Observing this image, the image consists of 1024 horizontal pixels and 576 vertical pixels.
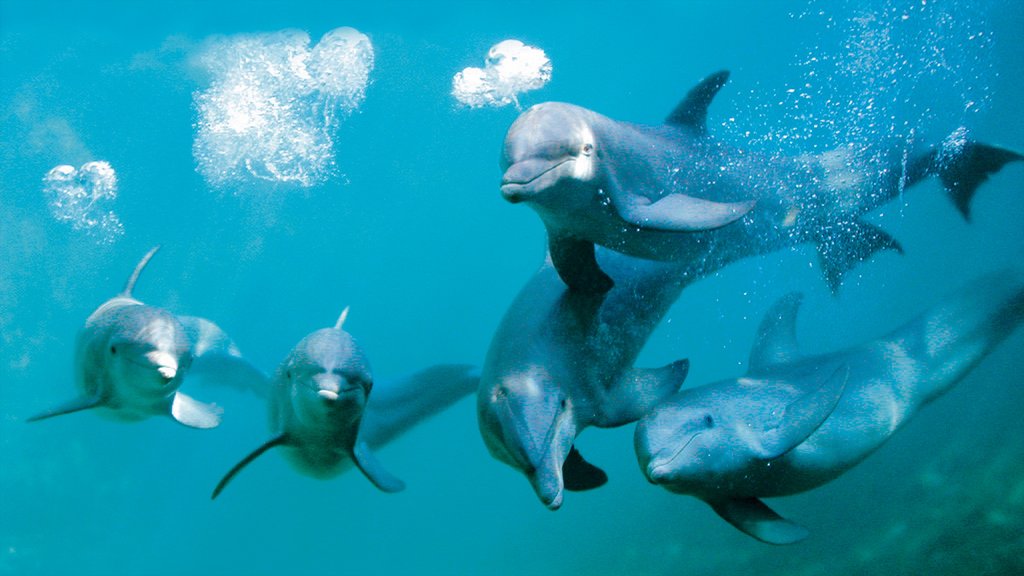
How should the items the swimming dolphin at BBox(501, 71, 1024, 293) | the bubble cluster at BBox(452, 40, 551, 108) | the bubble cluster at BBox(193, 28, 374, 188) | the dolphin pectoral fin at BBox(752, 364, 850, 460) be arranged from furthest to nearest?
→ the bubble cluster at BBox(452, 40, 551, 108) → the bubble cluster at BBox(193, 28, 374, 188) → the swimming dolphin at BBox(501, 71, 1024, 293) → the dolphin pectoral fin at BBox(752, 364, 850, 460)

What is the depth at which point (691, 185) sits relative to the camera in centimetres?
581

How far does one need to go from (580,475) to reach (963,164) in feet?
20.0

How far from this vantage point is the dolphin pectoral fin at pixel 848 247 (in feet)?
25.1

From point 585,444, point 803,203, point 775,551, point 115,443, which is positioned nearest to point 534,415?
point 803,203

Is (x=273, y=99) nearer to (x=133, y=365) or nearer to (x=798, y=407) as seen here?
(x=133, y=365)

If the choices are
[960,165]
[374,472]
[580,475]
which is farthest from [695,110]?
[374,472]

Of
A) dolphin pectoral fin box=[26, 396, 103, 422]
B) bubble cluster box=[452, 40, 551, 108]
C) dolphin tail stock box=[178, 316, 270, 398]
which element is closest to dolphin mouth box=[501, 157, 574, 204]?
dolphin pectoral fin box=[26, 396, 103, 422]

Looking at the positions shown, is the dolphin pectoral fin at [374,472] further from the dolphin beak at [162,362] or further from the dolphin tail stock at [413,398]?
the dolphin beak at [162,362]

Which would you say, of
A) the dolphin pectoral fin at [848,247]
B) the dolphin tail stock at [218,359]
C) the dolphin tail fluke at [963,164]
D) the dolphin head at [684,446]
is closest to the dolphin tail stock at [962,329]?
the dolphin pectoral fin at [848,247]

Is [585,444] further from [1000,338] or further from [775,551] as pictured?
[1000,338]

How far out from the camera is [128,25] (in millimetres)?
19984

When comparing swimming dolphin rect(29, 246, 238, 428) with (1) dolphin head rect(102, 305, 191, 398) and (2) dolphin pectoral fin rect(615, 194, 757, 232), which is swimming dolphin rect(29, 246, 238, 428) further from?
(2) dolphin pectoral fin rect(615, 194, 757, 232)

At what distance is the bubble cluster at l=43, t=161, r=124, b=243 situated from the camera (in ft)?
77.4

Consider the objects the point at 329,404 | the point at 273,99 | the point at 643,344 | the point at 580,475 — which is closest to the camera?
the point at 580,475
